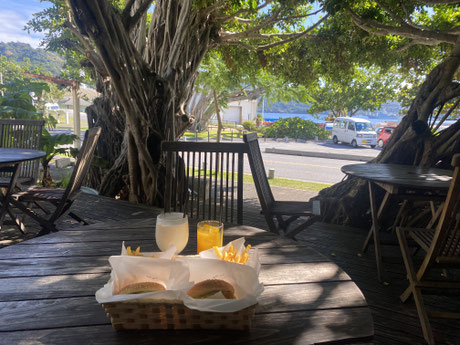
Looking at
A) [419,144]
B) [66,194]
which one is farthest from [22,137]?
[419,144]

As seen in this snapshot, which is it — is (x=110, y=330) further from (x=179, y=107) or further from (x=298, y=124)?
(x=298, y=124)

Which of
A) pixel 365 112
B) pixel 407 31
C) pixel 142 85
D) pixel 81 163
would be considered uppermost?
pixel 365 112

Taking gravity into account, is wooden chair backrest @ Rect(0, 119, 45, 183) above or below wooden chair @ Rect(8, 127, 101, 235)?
above

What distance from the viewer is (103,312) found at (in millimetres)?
689

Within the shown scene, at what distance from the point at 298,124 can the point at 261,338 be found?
18.9 m

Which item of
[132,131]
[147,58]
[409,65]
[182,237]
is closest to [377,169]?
[182,237]

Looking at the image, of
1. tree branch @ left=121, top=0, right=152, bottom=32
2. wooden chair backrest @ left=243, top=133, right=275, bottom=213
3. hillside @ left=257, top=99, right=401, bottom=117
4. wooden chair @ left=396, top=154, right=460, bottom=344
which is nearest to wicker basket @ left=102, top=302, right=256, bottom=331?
wooden chair @ left=396, top=154, right=460, bottom=344

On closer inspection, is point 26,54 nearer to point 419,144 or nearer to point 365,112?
point 365,112

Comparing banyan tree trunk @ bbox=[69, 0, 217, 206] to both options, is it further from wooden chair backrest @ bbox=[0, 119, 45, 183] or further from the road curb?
the road curb

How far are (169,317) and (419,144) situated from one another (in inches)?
136

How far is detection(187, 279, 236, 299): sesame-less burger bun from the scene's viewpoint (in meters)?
0.61

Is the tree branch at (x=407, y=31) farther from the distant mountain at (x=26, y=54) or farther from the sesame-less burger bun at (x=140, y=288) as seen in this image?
the distant mountain at (x=26, y=54)

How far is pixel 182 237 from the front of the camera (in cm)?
91

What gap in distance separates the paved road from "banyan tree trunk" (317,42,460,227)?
394 centimetres
